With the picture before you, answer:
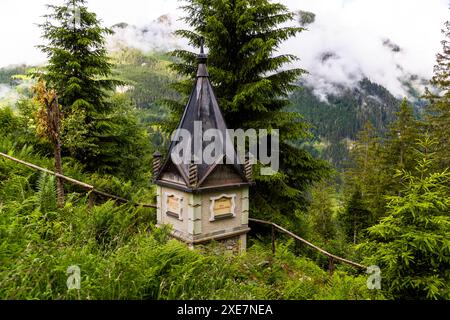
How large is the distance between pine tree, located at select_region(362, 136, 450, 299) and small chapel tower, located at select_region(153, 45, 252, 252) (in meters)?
4.39

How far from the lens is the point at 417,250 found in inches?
201

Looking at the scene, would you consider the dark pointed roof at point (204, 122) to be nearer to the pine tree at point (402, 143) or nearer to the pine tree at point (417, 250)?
the pine tree at point (417, 250)

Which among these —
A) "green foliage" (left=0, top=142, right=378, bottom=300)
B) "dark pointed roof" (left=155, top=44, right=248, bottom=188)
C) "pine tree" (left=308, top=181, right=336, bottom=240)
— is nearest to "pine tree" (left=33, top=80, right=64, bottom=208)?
"green foliage" (left=0, top=142, right=378, bottom=300)

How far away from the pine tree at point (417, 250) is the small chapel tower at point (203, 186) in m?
4.39

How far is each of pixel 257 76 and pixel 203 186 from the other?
19.9 ft

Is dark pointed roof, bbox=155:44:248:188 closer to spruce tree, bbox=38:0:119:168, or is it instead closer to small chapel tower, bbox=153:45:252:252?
small chapel tower, bbox=153:45:252:252

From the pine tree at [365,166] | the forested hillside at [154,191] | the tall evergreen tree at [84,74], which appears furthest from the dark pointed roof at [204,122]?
the pine tree at [365,166]

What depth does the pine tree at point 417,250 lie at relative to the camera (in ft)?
16.0

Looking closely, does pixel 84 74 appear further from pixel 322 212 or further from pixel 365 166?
pixel 365 166

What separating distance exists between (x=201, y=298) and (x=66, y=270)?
1.61 meters

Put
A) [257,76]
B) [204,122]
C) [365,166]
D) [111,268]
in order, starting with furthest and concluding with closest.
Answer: [365,166], [257,76], [204,122], [111,268]

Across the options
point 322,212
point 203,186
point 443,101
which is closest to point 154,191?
point 203,186
